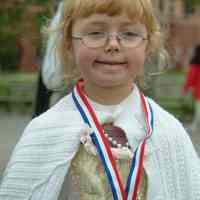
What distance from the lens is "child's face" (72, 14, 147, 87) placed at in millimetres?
2719

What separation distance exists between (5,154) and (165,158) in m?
7.66

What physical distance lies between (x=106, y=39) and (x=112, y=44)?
33 millimetres

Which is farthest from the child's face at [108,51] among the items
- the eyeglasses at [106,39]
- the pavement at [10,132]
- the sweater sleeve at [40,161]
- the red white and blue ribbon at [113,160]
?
the pavement at [10,132]

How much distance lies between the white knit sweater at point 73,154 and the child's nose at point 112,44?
24 cm

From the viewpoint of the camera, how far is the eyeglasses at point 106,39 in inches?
107

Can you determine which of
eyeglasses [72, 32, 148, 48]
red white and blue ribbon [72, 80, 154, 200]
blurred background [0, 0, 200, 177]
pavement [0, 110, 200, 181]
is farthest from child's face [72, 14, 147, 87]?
pavement [0, 110, 200, 181]

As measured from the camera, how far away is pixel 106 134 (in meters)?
2.80

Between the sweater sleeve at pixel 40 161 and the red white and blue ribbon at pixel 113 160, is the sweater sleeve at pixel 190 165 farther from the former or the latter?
the sweater sleeve at pixel 40 161

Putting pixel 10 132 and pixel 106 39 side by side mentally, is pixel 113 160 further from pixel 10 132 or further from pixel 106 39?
pixel 10 132

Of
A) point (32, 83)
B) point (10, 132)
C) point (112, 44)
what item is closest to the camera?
point (112, 44)

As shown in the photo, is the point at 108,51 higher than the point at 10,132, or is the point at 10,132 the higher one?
the point at 108,51

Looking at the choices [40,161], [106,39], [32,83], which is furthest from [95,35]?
[32,83]

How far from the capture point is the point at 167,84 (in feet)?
65.4

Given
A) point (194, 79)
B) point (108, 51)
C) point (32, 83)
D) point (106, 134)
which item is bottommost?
point (32, 83)
